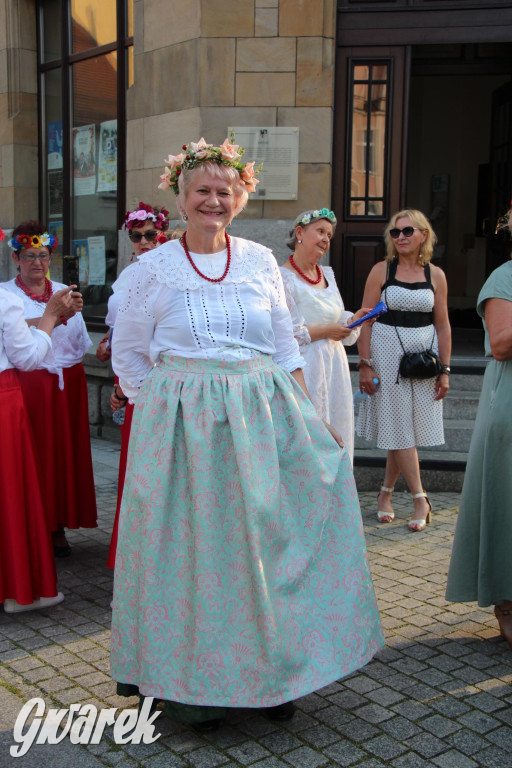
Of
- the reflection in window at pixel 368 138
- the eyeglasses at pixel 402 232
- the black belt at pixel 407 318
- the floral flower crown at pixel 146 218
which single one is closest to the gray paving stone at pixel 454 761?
the black belt at pixel 407 318

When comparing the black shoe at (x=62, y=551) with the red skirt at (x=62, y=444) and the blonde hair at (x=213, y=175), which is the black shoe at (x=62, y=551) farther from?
the blonde hair at (x=213, y=175)

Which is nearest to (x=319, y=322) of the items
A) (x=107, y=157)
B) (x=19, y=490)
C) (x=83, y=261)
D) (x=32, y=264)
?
(x=32, y=264)

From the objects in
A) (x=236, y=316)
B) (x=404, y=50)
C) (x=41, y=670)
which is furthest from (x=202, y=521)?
(x=404, y=50)

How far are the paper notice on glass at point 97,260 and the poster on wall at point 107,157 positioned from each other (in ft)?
1.78

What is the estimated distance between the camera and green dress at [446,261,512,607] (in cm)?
365

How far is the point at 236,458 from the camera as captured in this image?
2.92m

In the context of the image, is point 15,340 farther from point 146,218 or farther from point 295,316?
point 295,316

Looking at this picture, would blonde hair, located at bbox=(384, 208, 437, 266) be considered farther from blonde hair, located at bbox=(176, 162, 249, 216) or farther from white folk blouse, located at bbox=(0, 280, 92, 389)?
blonde hair, located at bbox=(176, 162, 249, 216)

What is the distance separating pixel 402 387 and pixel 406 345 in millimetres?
285

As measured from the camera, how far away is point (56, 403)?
16.4 feet

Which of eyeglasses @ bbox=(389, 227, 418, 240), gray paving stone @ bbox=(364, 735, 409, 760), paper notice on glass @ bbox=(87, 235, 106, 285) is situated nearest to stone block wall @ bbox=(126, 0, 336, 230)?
eyeglasses @ bbox=(389, 227, 418, 240)

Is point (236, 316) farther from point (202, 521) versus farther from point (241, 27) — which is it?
point (241, 27)

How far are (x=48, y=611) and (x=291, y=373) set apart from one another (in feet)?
6.14

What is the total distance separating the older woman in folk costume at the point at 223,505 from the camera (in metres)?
2.89
